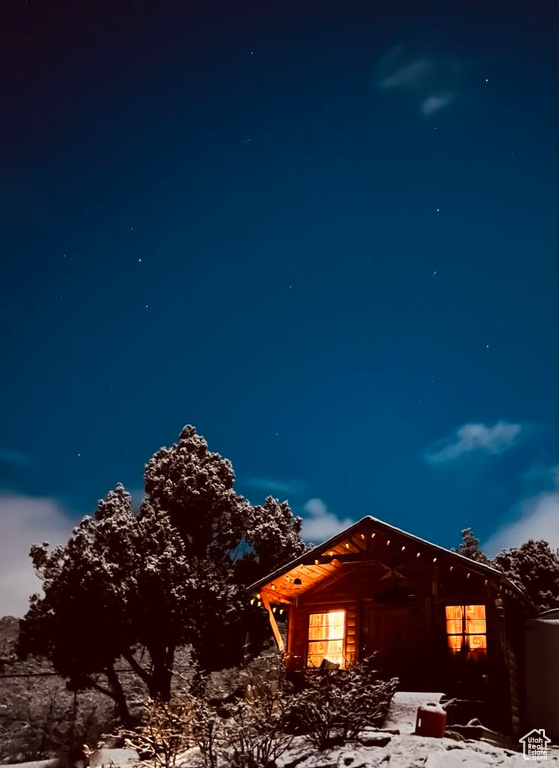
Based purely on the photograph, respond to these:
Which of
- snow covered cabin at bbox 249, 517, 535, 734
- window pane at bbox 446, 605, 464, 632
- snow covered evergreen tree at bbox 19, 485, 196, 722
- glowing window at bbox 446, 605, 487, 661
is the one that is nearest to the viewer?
snow covered cabin at bbox 249, 517, 535, 734

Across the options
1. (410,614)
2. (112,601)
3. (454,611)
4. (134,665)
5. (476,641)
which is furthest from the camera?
(134,665)

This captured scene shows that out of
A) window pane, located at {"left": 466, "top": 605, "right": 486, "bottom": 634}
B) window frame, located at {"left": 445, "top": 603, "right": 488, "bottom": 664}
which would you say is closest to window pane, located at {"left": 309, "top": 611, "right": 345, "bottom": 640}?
window frame, located at {"left": 445, "top": 603, "right": 488, "bottom": 664}

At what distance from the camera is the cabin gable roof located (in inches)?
725

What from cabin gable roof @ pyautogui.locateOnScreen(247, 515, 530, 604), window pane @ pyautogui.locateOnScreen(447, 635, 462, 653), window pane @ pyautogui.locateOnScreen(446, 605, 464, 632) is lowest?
window pane @ pyautogui.locateOnScreen(447, 635, 462, 653)

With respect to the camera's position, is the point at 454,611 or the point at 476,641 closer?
the point at 476,641

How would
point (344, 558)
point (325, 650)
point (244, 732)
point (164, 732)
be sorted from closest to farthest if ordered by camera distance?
1. point (244, 732)
2. point (164, 732)
3. point (344, 558)
4. point (325, 650)

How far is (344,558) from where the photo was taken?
19.8 metres

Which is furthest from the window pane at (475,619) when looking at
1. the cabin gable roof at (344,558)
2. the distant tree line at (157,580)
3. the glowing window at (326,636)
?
the distant tree line at (157,580)

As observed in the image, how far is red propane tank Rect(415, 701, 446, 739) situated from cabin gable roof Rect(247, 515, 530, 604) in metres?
4.70

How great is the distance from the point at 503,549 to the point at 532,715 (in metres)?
21.9

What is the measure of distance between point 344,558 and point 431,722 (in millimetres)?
6680

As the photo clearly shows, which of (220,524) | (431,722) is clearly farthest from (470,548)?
(431,722)

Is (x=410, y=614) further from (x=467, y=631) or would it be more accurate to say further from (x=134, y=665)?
(x=134, y=665)

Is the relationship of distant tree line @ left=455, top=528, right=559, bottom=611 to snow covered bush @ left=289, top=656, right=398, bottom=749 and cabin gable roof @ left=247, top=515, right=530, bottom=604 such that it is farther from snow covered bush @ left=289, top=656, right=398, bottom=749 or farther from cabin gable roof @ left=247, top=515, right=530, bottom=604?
snow covered bush @ left=289, top=656, right=398, bottom=749
